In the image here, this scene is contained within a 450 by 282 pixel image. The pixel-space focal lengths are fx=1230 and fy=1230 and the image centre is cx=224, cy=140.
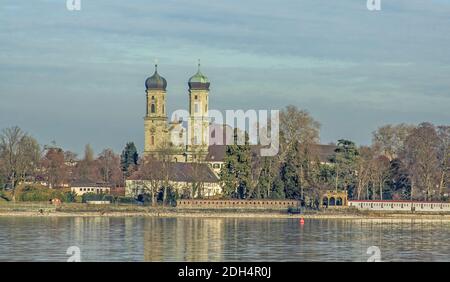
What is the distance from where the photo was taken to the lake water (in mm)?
47000

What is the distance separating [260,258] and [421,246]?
11470 mm

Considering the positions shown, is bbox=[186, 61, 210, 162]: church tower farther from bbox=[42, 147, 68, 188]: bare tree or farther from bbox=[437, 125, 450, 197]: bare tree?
bbox=[437, 125, 450, 197]: bare tree

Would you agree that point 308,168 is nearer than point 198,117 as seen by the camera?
Yes

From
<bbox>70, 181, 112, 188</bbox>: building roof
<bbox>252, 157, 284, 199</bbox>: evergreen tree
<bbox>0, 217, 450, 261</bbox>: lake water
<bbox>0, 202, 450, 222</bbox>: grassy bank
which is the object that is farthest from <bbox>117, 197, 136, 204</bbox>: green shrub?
<bbox>0, 217, 450, 261</bbox>: lake water

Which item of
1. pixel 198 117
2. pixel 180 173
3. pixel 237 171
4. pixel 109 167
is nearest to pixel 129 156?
pixel 109 167

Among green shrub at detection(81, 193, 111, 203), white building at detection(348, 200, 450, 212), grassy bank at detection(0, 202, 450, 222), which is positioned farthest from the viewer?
green shrub at detection(81, 193, 111, 203)

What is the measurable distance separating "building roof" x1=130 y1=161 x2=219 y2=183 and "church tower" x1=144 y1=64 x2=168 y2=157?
17707 mm

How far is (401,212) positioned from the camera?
9262 cm

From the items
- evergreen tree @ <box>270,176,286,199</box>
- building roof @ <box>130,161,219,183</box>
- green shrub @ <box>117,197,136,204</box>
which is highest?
building roof @ <box>130,161,219,183</box>

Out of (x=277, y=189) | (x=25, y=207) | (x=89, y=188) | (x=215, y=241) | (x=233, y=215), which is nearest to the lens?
(x=215, y=241)

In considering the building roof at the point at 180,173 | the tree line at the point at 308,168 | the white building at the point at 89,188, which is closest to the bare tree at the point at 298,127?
the tree line at the point at 308,168

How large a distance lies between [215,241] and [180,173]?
48.8 meters

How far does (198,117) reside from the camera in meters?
Result: 124

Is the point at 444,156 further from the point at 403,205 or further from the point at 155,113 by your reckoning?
the point at 155,113
